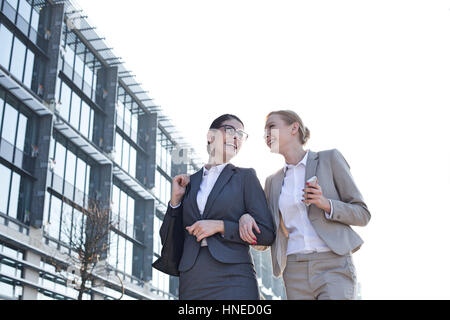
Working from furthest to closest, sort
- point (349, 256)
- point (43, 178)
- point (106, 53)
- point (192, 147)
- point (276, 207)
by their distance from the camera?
point (192, 147) < point (106, 53) < point (43, 178) < point (276, 207) < point (349, 256)

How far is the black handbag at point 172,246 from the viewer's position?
122 inches

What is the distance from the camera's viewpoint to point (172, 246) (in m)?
3.12

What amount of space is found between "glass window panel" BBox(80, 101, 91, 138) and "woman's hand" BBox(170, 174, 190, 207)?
88.5 ft

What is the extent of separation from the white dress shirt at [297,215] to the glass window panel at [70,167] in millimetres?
25482

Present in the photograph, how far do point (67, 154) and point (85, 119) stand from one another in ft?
9.27

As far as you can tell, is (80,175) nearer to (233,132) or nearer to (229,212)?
(233,132)

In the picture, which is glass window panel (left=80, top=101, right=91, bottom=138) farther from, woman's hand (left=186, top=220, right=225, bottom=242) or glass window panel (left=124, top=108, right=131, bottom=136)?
woman's hand (left=186, top=220, right=225, bottom=242)

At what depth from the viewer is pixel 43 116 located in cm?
2553

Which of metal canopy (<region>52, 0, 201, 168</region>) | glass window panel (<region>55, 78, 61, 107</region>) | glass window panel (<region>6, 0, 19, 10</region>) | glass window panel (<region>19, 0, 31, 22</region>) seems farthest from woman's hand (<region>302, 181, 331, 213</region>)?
metal canopy (<region>52, 0, 201, 168</region>)

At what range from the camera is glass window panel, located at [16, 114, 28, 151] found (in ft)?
78.0

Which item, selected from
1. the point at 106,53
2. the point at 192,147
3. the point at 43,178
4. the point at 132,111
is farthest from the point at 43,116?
the point at 192,147

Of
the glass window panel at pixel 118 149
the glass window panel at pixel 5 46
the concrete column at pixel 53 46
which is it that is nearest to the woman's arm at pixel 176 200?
the glass window panel at pixel 5 46
